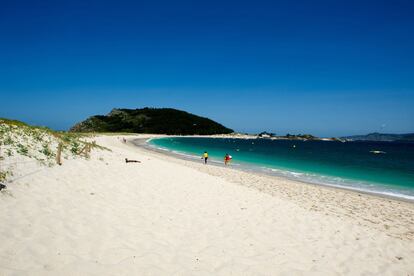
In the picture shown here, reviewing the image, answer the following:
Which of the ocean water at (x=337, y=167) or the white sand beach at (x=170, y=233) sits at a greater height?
the white sand beach at (x=170, y=233)

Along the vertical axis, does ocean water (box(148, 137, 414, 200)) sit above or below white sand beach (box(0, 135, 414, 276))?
below

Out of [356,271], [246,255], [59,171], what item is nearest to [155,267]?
[246,255]

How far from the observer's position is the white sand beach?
625 cm

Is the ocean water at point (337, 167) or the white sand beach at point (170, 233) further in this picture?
the ocean water at point (337, 167)

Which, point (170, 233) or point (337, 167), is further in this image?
point (337, 167)

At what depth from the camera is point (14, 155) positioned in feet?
38.6

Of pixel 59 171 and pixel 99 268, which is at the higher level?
pixel 59 171

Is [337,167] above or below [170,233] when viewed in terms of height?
below

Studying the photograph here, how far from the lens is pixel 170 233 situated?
847cm

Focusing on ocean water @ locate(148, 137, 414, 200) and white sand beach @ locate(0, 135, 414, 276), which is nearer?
white sand beach @ locate(0, 135, 414, 276)

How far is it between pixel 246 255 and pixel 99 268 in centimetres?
383

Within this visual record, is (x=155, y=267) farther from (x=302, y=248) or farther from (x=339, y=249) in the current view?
(x=339, y=249)

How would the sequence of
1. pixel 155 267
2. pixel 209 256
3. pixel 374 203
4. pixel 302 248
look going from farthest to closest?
pixel 374 203, pixel 302 248, pixel 209 256, pixel 155 267

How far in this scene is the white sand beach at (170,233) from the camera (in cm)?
625
